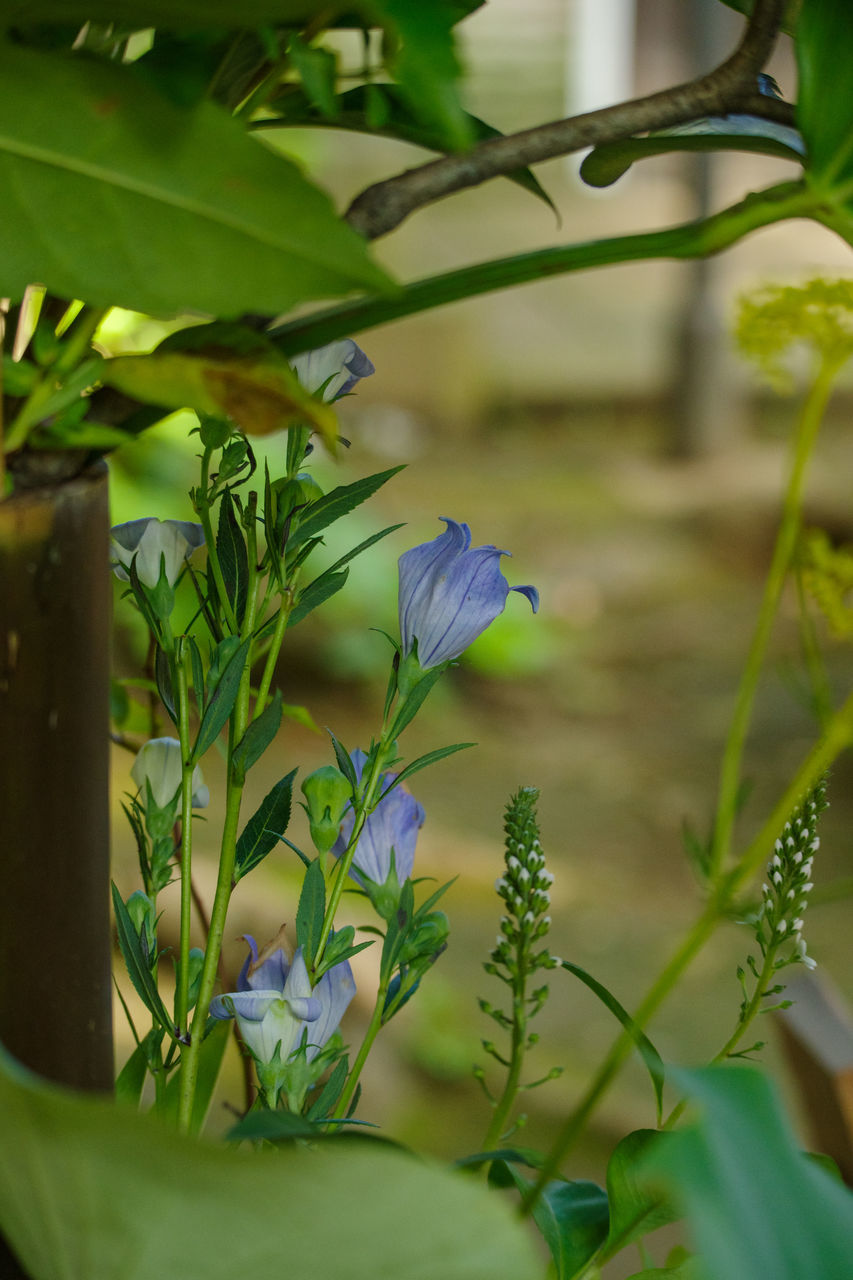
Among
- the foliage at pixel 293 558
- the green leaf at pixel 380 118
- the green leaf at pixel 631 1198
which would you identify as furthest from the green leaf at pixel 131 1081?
the green leaf at pixel 380 118

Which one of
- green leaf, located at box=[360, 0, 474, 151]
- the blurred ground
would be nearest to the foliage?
green leaf, located at box=[360, 0, 474, 151]

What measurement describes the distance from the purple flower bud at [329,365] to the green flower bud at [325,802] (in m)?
0.09

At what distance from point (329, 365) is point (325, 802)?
10cm

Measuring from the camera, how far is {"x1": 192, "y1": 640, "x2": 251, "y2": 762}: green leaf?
272mm

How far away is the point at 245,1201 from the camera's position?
179mm

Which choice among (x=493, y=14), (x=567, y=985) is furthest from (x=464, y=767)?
(x=493, y=14)

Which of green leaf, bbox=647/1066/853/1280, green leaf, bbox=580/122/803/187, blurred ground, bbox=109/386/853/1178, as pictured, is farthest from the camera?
blurred ground, bbox=109/386/853/1178

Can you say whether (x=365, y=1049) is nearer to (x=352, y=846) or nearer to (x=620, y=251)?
(x=352, y=846)

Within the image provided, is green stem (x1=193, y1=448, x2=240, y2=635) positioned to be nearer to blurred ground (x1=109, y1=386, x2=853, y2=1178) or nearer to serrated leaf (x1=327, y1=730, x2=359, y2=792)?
serrated leaf (x1=327, y1=730, x2=359, y2=792)

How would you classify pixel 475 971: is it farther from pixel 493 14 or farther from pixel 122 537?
pixel 493 14

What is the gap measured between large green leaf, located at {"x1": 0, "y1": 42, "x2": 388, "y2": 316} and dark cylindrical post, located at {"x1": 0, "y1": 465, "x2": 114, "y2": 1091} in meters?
0.06

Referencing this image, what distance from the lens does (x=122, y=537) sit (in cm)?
30

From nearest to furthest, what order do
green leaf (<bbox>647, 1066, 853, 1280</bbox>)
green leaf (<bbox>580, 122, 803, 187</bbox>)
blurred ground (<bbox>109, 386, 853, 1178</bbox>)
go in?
green leaf (<bbox>647, 1066, 853, 1280</bbox>) → green leaf (<bbox>580, 122, 803, 187</bbox>) → blurred ground (<bbox>109, 386, 853, 1178</bbox>)

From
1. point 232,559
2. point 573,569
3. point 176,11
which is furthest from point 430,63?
point 573,569
